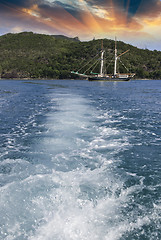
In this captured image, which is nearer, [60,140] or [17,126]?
[60,140]

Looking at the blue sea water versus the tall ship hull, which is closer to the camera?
the blue sea water

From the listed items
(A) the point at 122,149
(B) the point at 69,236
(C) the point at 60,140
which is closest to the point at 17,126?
(C) the point at 60,140

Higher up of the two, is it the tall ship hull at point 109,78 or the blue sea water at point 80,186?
the tall ship hull at point 109,78

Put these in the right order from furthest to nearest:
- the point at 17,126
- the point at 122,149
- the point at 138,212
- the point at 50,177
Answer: the point at 17,126 → the point at 122,149 → the point at 50,177 → the point at 138,212

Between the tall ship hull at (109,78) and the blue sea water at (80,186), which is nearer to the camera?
the blue sea water at (80,186)

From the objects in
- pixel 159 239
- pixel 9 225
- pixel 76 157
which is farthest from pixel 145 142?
pixel 9 225

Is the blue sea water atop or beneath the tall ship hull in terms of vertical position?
beneath

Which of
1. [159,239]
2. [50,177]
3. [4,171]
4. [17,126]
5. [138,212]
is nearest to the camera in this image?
[159,239]

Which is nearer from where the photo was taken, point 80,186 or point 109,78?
point 80,186

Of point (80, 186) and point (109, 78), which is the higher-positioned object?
point (109, 78)

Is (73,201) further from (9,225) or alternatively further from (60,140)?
(60,140)

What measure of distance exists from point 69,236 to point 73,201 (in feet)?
4.95

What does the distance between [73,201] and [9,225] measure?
206cm

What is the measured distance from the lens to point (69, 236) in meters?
5.25
